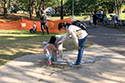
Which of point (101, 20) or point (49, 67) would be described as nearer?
point (49, 67)

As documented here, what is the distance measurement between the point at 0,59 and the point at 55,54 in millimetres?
2361

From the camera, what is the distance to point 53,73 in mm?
5324

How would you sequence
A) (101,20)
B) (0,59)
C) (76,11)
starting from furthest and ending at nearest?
(76,11) → (101,20) → (0,59)

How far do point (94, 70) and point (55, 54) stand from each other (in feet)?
5.40

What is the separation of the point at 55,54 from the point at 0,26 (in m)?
15.3

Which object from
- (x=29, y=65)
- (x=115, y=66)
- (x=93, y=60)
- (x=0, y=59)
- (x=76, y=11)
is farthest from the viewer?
(x=76, y=11)

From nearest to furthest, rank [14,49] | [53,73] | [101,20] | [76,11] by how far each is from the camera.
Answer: [53,73], [14,49], [101,20], [76,11]

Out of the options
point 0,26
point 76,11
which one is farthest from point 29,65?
point 76,11

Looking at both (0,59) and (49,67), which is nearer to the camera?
(49,67)

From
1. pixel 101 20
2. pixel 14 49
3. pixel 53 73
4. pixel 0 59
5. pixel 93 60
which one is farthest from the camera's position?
pixel 101 20

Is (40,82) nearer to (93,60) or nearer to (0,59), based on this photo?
(93,60)

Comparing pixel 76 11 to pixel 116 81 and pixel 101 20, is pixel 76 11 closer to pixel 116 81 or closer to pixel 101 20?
pixel 101 20

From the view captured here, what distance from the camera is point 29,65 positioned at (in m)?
6.18

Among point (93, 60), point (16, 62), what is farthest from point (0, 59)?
point (93, 60)
